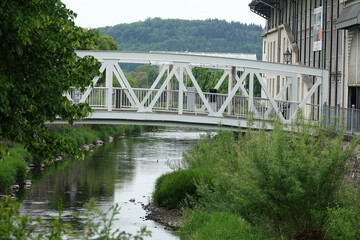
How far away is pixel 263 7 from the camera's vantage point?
49469mm

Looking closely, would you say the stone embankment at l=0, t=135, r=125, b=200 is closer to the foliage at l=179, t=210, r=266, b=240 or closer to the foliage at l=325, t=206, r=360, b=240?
the foliage at l=179, t=210, r=266, b=240

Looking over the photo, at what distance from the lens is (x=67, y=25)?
15453 millimetres

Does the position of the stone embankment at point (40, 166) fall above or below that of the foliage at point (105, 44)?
below

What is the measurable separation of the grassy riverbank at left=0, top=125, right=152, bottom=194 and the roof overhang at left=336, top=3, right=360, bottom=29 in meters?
10.9

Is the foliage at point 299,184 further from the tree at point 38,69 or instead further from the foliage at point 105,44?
the foliage at point 105,44

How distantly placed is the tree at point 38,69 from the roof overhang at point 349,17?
1302 cm

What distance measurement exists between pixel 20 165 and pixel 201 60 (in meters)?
9.88

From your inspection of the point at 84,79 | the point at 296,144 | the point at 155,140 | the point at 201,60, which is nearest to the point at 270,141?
the point at 296,144

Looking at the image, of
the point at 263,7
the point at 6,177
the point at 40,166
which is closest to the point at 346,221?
the point at 6,177

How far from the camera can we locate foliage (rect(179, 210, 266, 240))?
673 inches

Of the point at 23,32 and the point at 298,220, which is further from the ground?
the point at 23,32

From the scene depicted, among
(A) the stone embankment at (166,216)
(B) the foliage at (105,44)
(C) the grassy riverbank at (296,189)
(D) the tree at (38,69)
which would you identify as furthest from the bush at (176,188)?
(B) the foliage at (105,44)

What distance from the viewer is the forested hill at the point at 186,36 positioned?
598 ft

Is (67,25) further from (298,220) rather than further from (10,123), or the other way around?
(298,220)
